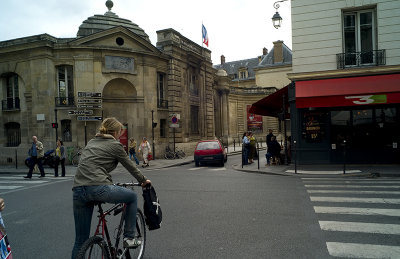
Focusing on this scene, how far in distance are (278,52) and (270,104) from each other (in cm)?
3905

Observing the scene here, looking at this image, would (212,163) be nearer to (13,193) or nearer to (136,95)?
(136,95)

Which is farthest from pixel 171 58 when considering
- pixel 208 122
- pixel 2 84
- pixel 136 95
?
A: pixel 2 84

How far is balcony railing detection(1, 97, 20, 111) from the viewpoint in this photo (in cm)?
2016

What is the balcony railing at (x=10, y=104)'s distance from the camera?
20156 millimetres

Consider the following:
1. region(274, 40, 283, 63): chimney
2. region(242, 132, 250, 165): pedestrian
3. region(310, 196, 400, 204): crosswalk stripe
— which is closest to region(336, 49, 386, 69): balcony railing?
Answer: region(242, 132, 250, 165): pedestrian

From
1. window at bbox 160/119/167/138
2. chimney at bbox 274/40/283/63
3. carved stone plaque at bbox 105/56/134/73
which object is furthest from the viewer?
chimney at bbox 274/40/283/63

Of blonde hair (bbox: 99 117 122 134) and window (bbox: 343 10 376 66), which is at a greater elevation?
window (bbox: 343 10 376 66)

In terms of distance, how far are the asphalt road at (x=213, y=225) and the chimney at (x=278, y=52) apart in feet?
157

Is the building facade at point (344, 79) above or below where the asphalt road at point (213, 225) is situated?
above

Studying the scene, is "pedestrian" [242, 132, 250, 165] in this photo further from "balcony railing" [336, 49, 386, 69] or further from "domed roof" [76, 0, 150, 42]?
"domed roof" [76, 0, 150, 42]

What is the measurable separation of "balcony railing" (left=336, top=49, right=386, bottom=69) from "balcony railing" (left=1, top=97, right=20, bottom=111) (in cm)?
1924

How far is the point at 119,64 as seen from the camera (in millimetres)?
20422

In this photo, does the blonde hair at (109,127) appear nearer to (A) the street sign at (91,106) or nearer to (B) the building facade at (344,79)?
(B) the building facade at (344,79)

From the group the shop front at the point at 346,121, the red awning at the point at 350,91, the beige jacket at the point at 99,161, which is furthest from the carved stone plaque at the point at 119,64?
the beige jacket at the point at 99,161
